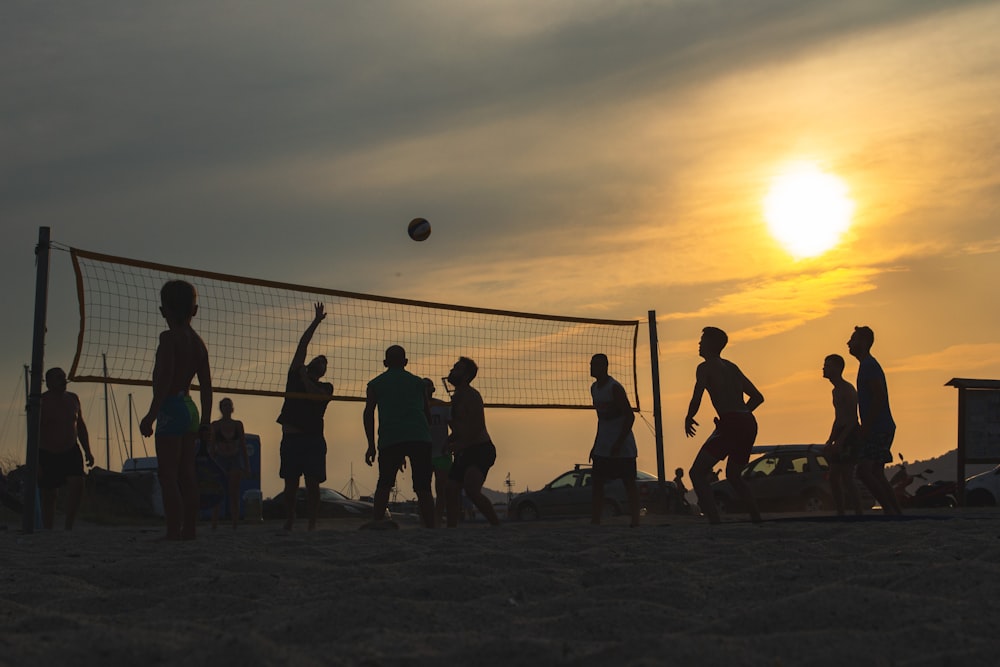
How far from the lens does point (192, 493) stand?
6.36m

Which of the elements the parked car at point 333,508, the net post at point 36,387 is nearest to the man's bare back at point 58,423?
the net post at point 36,387

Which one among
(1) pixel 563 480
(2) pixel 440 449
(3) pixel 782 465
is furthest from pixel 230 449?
(1) pixel 563 480

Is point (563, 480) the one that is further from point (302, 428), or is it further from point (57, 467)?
point (57, 467)

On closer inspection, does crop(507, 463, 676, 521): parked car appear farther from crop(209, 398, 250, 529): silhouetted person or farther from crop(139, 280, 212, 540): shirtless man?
crop(139, 280, 212, 540): shirtless man

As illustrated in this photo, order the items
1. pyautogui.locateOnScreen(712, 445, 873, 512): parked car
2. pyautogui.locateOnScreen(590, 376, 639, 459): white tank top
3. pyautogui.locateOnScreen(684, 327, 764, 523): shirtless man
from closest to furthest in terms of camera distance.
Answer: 1. pyautogui.locateOnScreen(684, 327, 764, 523): shirtless man
2. pyautogui.locateOnScreen(590, 376, 639, 459): white tank top
3. pyautogui.locateOnScreen(712, 445, 873, 512): parked car

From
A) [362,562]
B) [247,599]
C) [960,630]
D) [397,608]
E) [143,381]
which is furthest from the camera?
[143,381]

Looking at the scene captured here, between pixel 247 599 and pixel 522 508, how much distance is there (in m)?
17.0

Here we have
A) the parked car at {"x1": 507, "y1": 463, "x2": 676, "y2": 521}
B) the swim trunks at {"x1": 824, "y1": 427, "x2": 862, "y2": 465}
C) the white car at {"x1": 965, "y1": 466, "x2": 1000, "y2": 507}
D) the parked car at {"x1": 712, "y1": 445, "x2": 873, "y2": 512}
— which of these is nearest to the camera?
the swim trunks at {"x1": 824, "y1": 427, "x2": 862, "y2": 465}

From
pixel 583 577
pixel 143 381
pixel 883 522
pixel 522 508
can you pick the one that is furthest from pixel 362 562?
pixel 522 508

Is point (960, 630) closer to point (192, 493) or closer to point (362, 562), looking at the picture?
point (362, 562)

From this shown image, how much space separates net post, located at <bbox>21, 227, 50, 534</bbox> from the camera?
7879 mm

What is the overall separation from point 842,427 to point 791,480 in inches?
310

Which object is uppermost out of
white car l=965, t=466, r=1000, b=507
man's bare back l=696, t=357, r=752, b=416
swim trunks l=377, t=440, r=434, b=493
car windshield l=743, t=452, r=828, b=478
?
man's bare back l=696, t=357, r=752, b=416

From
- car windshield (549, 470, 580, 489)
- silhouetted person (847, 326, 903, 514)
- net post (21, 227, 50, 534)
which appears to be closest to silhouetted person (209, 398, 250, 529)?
net post (21, 227, 50, 534)
